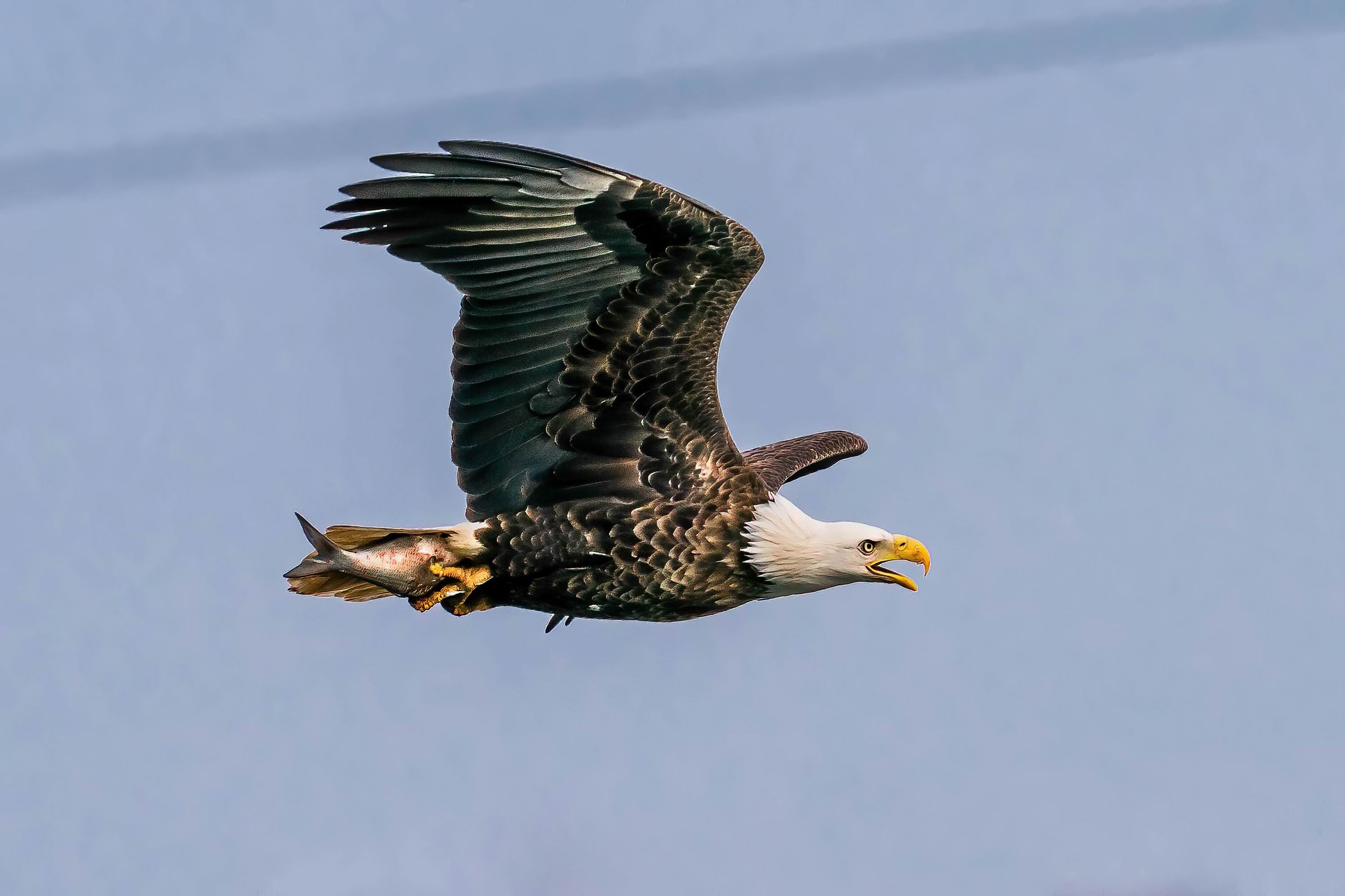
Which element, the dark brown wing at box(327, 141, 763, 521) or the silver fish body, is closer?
the dark brown wing at box(327, 141, 763, 521)

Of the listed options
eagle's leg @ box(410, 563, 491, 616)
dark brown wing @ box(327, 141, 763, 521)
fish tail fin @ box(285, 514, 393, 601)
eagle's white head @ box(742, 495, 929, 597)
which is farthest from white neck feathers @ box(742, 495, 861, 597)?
fish tail fin @ box(285, 514, 393, 601)

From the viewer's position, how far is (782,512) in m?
11.7

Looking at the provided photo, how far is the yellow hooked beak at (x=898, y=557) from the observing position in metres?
11.7

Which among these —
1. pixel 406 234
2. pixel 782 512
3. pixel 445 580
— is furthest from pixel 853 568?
pixel 406 234

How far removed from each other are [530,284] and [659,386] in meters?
0.79

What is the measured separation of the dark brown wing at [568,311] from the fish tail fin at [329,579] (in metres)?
0.64

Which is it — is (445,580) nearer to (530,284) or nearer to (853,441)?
(530,284)

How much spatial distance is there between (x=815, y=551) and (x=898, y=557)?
438 mm

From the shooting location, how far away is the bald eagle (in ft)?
36.6

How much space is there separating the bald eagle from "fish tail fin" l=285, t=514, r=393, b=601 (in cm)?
1

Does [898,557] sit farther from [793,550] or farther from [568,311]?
[568,311]

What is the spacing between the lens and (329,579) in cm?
1156

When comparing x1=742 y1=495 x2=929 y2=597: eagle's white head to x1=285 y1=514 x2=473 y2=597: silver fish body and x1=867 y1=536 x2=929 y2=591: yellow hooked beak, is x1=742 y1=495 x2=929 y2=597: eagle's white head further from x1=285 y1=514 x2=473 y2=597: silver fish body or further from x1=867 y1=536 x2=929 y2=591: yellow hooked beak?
x1=285 y1=514 x2=473 y2=597: silver fish body

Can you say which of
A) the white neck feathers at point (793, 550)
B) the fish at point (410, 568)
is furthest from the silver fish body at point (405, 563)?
the white neck feathers at point (793, 550)
